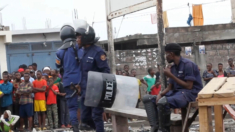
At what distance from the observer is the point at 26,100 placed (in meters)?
12.2

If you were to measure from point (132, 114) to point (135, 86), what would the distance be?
1.99 feet

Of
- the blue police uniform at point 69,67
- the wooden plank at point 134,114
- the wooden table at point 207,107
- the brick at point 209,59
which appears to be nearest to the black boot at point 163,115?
the wooden plank at point 134,114

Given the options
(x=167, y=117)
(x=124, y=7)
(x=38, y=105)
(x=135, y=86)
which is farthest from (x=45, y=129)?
(x=167, y=117)

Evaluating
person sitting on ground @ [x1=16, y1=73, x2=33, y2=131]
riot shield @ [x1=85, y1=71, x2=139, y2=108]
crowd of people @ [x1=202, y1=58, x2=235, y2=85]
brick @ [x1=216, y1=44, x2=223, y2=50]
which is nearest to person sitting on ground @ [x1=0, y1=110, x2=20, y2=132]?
person sitting on ground @ [x1=16, y1=73, x2=33, y2=131]

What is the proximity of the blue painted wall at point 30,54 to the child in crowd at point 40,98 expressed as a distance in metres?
11.6

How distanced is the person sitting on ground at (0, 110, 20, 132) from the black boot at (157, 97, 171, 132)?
6.19 m

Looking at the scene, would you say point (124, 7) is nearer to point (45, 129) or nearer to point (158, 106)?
point (158, 106)

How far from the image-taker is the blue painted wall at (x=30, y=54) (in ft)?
78.4

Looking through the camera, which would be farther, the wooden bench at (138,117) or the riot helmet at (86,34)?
the riot helmet at (86,34)

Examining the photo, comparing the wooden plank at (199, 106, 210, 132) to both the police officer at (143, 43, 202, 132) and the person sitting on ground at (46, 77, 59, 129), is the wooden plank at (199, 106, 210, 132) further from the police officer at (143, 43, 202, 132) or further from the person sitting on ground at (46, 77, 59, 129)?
the person sitting on ground at (46, 77, 59, 129)

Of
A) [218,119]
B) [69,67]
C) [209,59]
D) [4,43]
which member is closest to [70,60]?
[69,67]

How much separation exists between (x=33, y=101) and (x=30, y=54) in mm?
12084

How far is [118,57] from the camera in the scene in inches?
639

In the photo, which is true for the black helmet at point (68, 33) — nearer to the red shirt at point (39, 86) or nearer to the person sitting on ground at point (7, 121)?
the person sitting on ground at point (7, 121)
